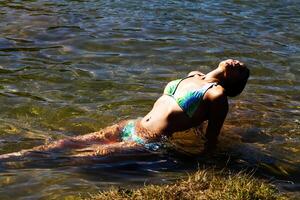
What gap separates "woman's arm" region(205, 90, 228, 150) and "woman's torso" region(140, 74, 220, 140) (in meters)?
0.12

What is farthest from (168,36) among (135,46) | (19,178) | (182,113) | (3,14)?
(19,178)

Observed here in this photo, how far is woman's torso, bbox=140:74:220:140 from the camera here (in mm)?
6391

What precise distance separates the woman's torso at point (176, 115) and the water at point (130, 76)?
0.39m

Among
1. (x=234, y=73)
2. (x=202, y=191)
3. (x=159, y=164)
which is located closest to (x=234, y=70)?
(x=234, y=73)

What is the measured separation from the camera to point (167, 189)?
4832 millimetres

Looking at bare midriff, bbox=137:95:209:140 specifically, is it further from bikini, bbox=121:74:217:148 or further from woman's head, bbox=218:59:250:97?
woman's head, bbox=218:59:250:97

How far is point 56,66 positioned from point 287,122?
426 cm

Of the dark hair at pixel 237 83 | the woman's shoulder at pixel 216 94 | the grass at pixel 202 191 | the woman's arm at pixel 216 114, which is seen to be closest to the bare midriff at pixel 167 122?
the woman's arm at pixel 216 114

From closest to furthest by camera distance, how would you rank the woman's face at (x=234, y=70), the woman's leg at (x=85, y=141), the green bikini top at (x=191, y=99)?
the woman's leg at (x=85, y=141)
the green bikini top at (x=191, y=99)
the woman's face at (x=234, y=70)

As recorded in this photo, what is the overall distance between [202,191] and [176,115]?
1.73 meters

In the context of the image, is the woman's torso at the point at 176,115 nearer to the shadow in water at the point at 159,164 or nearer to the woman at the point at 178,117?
the woman at the point at 178,117

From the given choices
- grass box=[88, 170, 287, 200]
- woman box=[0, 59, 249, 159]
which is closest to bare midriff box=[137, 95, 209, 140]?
woman box=[0, 59, 249, 159]

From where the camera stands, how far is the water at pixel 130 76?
19.2ft

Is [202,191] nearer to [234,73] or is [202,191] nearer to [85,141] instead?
[85,141]
